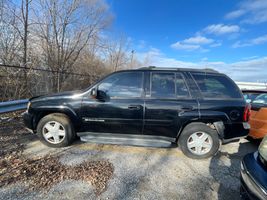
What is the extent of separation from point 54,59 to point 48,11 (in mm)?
2668

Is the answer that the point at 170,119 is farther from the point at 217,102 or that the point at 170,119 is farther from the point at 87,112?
the point at 87,112

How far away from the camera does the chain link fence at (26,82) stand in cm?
645

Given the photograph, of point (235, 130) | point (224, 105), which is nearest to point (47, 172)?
point (224, 105)

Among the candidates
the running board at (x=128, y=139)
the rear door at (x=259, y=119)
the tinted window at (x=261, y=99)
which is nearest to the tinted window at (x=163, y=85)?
the running board at (x=128, y=139)

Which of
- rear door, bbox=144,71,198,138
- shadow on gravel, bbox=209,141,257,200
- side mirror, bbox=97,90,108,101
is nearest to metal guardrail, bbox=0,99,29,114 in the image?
side mirror, bbox=97,90,108,101

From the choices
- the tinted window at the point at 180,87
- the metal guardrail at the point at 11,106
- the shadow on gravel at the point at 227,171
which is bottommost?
the shadow on gravel at the point at 227,171

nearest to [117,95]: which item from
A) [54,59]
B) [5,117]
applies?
[5,117]

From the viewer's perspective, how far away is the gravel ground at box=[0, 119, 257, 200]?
256 centimetres

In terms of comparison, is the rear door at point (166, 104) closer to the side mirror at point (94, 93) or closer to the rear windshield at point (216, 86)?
the rear windshield at point (216, 86)

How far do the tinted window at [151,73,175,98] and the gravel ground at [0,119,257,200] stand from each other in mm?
1297

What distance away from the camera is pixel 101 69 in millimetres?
18359

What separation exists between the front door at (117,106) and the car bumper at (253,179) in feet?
6.64

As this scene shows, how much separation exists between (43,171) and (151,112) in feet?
7.26

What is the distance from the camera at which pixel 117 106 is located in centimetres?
379
